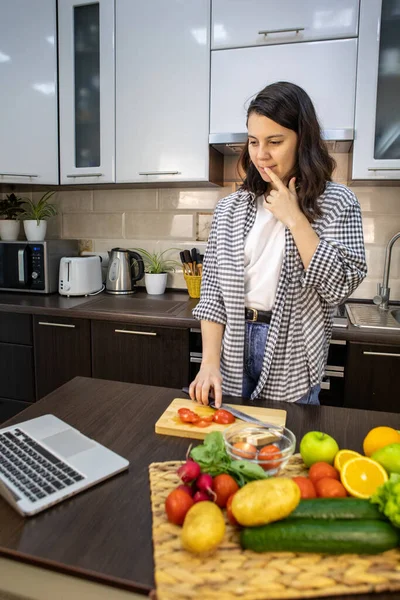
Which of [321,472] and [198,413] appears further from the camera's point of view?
[198,413]

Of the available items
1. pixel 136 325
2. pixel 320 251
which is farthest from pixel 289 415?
pixel 136 325

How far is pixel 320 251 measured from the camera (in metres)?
1.20

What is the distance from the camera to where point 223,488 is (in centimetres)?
72

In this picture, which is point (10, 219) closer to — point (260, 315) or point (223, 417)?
point (260, 315)

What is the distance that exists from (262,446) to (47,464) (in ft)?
1.24

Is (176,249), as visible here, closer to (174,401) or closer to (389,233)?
(389,233)

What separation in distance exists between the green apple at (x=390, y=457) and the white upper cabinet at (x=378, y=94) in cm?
157

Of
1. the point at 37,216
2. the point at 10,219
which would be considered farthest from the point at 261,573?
the point at 10,219

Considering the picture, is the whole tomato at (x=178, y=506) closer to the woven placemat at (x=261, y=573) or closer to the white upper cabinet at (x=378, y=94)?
the woven placemat at (x=261, y=573)

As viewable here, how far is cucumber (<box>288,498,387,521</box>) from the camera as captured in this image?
646 millimetres

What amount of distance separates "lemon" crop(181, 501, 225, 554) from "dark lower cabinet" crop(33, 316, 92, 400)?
5.52 ft

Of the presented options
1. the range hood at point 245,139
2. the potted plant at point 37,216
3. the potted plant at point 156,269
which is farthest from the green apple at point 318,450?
the potted plant at point 37,216

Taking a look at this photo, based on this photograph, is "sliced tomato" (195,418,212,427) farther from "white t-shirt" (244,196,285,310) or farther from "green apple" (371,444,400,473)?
"white t-shirt" (244,196,285,310)

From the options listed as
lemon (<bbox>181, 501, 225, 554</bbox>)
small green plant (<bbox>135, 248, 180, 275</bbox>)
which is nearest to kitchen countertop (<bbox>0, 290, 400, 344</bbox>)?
small green plant (<bbox>135, 248, 180, 275</bbox>)
